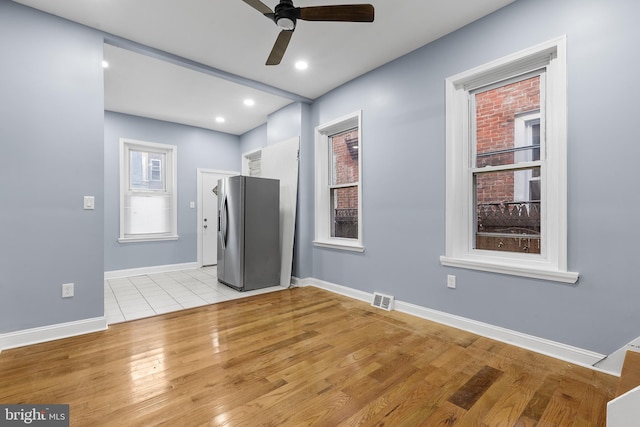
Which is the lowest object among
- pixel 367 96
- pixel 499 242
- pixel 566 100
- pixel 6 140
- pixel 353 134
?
pixel 499 242

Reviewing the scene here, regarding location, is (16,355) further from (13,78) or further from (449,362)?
(449,362)

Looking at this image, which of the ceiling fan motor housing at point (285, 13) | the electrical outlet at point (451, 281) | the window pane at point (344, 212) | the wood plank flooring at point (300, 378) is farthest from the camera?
the window pane at point (344, 212)

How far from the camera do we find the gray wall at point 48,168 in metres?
2.41

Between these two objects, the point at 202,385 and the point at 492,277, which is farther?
the point at 492,277

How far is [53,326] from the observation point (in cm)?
255

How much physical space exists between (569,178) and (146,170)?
6139 mm

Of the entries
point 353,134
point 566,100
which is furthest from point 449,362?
point 353,134

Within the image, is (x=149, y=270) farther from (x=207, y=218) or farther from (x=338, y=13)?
(x=338, y=13)

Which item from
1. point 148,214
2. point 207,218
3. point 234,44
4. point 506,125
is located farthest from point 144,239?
point 506,125

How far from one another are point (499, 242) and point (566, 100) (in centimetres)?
124

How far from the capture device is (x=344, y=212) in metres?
4.21

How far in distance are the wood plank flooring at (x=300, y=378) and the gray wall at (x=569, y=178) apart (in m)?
0.36

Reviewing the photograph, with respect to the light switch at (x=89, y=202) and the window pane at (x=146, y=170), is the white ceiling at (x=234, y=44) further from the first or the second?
the light switch at (x=89, y=202)

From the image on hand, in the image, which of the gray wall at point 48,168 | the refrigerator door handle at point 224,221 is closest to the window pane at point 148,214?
the refrigerator door handle at point 224,221
